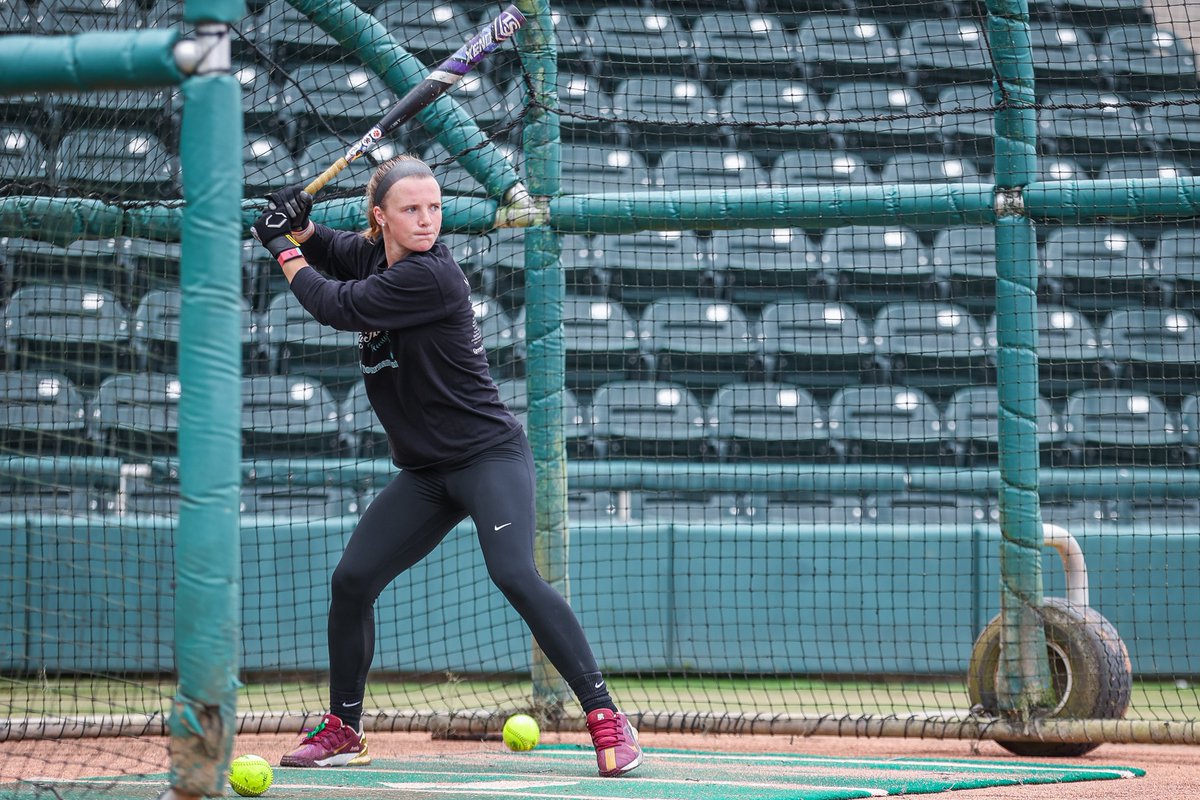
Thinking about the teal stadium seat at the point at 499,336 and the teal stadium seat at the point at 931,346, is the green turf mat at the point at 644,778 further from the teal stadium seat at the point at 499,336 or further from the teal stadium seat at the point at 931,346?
the teal stadium seat at the point at 931,346

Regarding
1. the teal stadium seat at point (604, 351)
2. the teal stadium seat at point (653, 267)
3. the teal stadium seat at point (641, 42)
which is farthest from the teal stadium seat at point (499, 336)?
the teal stadium seat at point (641, 42)

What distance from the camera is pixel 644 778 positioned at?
12.3ft

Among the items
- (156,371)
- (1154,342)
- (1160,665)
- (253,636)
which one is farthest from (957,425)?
(156,371)

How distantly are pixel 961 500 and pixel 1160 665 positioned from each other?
1579mm

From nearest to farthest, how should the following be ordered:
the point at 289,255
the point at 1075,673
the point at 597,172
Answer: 1. the point at 289,255
2. the point at 1075,673
3. the point at 597,172

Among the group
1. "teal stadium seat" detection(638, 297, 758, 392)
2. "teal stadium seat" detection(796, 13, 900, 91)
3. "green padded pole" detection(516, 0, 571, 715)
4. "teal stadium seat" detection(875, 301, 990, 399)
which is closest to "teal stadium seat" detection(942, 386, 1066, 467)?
"teal stadium seat" detection(875, 301, 990, 399)

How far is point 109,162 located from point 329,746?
278 cm

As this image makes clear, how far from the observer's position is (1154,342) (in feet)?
25.8

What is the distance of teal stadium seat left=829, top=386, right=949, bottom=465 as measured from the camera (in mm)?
7773

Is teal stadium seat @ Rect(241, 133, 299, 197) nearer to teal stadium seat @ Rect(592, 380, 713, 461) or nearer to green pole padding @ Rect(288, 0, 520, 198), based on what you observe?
green pole padding @ Rect(288, 0, 520, 198)

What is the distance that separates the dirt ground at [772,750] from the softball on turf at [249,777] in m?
0.50

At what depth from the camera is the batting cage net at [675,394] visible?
484cm

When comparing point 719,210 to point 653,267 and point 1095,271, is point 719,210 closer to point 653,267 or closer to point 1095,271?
point 653,267

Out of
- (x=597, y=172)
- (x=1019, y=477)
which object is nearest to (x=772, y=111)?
(x=597, y=172)
